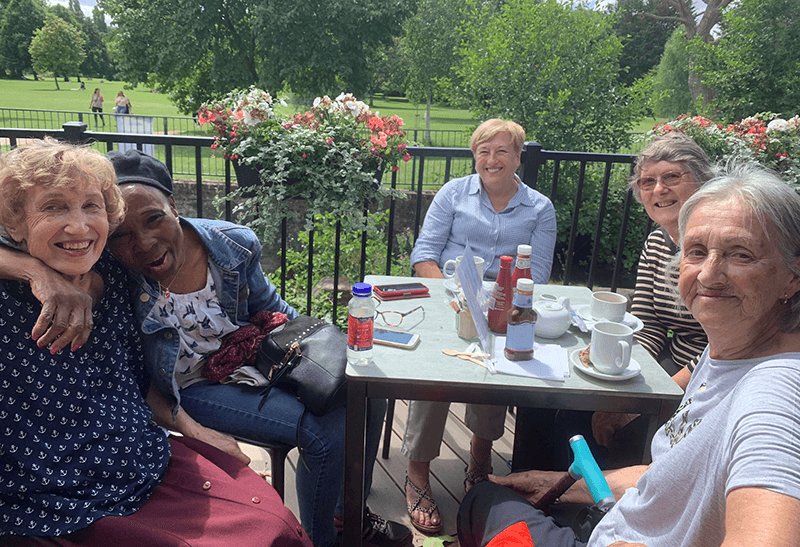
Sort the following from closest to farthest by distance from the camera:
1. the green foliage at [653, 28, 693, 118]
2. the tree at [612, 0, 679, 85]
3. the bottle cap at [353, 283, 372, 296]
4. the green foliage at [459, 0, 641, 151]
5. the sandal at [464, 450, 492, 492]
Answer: the bottle cap at [353, 283, 372, 296], the sandal at [464, 450, 492, 492], the green foliage at [459, 0, 641, 151], the green foliage at [653, 28, 693, 118], the tree at [612, 0, 679, 85]

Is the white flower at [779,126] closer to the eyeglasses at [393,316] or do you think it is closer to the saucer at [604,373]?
the saucer at [604,373]

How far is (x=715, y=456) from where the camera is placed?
37.6 inches

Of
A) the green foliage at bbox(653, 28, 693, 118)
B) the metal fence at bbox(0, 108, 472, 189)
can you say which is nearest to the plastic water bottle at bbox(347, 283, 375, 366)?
the metal fence at bbox(0, 108, 472, 189)

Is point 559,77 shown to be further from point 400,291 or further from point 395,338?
point 395,338

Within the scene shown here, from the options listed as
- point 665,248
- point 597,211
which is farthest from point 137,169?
point 597,211

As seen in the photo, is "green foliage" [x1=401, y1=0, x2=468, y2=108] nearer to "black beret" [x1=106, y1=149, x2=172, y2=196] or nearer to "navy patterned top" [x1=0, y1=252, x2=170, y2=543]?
"black beret" [x1=106, y1=149, x2=172, y2=196]

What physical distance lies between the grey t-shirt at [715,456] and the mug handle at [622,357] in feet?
0.89

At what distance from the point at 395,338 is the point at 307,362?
1.07 feet

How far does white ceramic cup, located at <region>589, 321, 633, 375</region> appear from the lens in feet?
5.26

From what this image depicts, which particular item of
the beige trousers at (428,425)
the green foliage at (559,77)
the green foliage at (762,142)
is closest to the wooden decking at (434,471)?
the beige trousers at (428,425)

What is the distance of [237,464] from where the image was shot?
5.48 ft

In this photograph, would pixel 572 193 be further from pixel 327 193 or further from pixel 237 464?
pixel 237 464

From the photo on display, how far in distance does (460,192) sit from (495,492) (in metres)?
1.69

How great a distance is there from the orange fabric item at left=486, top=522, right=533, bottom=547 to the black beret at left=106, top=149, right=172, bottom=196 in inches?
55.9
